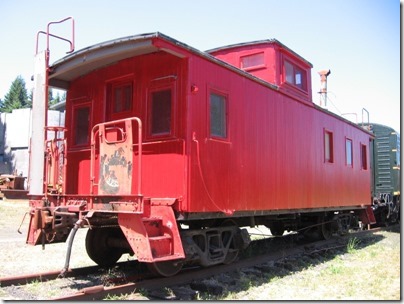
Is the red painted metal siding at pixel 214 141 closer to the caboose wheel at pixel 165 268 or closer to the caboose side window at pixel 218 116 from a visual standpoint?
the caboose side window at pixel 218 116

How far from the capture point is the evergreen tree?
3418 inches

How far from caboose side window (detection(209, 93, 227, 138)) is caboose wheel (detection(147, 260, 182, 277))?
2.07 metres

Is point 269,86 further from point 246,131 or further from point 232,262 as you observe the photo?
point 232,262

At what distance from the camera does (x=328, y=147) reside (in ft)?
34.4

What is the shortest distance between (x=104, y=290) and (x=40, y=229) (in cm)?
143

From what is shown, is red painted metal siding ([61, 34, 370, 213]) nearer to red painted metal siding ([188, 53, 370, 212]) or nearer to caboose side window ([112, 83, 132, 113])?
red painted metal siding ([188, 53, 370, 212])

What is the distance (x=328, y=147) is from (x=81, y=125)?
6.20m

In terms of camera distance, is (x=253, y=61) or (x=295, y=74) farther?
(x=295, y=74)

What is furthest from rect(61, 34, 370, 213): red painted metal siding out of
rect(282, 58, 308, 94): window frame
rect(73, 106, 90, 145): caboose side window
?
rect(282, 58, 308, 94): window frame

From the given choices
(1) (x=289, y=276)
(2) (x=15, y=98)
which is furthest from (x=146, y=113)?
(2) (x=15, y=98)

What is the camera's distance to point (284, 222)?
10.3 metres

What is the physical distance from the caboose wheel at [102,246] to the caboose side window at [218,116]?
2.51 meters

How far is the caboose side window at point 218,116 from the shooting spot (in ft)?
21.1

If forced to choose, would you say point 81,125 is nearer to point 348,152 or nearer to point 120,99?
point 120,99
